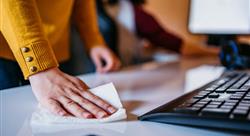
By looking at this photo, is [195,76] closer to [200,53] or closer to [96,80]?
[96,80]

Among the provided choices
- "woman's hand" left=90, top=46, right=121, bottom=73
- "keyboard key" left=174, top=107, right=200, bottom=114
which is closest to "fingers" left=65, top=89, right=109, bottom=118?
"keyboard key" left=174, top=107, right=200, bottom=114

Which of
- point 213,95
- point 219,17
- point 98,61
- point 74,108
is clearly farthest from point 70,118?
point 219,17

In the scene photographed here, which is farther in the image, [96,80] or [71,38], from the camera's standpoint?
[71,38]

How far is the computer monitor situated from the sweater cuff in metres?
0.96

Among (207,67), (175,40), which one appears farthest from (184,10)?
(207,67)

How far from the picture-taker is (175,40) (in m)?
1.54

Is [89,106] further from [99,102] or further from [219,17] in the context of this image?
[219,17]

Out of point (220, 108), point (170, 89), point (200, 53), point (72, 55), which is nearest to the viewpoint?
point (220, 108)

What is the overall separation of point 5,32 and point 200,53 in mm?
1041

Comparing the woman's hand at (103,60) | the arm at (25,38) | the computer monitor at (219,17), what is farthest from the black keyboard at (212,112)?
the computer monitor at (219,17)

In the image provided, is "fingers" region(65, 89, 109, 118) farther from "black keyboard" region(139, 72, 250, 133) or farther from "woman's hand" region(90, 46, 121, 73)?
"woman's hand" region(90, 46, 121, 73)

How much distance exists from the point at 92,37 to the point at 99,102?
1.87 feet

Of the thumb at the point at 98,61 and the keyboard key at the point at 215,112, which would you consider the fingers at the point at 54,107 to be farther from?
the thumb at the point at 98,61

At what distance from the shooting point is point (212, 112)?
48 centimetres
